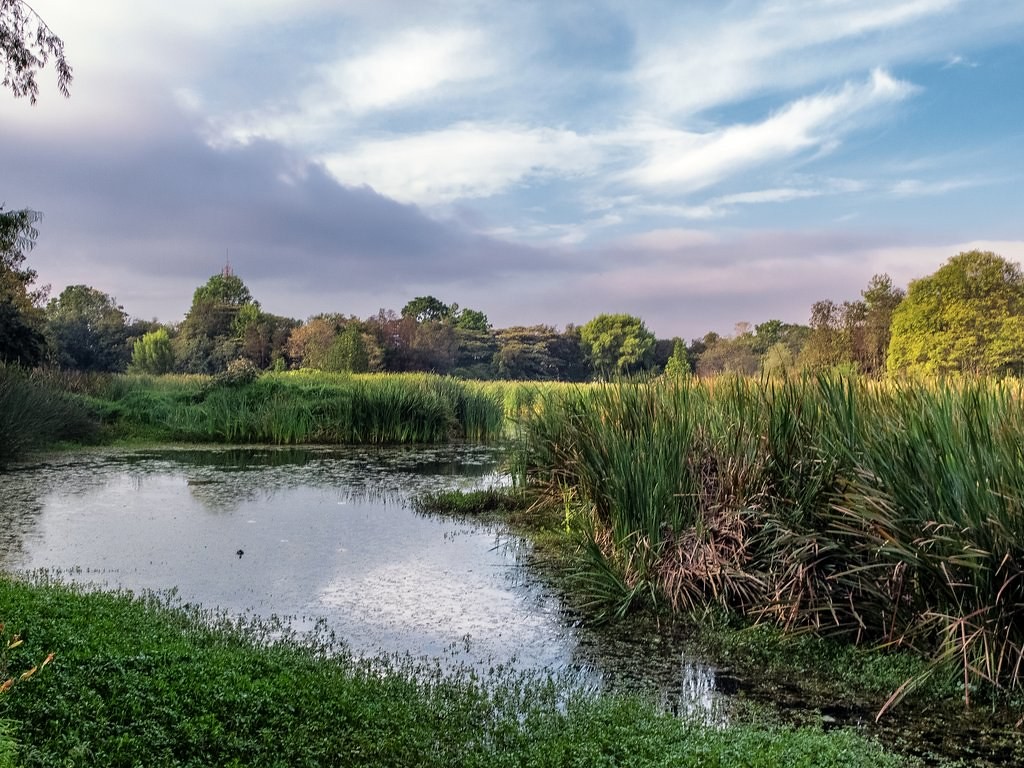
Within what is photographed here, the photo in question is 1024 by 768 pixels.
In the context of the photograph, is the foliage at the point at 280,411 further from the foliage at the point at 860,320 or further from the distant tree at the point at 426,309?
the distant tree at the point at 426,309

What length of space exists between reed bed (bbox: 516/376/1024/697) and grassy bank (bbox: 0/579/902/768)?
1.44 m

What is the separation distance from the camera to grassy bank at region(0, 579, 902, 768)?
3027 millimetres

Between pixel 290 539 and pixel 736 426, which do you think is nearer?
pixel 736 426

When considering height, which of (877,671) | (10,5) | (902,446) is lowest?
(877,671)

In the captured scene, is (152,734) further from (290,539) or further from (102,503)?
(102,503)

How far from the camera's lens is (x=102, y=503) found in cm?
1038

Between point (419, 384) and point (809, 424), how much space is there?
630 inches

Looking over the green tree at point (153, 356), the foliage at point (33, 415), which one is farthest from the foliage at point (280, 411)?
the green tree at point (153, 356)

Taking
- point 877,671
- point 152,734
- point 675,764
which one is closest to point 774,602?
point 877,671

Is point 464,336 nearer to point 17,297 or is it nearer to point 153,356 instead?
point 153,356

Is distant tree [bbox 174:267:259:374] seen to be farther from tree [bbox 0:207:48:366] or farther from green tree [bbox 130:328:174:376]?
tree [bbox 0:207:48:366]

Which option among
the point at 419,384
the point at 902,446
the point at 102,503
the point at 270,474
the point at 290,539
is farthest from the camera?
the point at 419,384

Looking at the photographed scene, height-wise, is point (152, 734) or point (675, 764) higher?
point (152, 734)

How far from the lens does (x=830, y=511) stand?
225 inches
